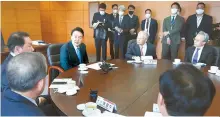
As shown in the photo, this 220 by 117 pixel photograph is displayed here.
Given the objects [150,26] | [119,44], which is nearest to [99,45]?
[119,44]

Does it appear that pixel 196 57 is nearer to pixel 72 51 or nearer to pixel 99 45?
pixel 72 51

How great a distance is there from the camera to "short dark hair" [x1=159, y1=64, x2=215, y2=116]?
922mm

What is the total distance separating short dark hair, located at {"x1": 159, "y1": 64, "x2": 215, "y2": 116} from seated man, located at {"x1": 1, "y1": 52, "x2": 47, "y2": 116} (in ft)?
2.23

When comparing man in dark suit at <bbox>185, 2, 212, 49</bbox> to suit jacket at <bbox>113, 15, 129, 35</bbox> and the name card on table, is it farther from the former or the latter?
the name card on table

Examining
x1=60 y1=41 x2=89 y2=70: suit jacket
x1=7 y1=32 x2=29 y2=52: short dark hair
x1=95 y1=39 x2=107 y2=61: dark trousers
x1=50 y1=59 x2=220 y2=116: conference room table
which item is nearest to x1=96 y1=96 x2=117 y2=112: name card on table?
x1=50 y1=59 x2=220 y2=116: conference room table

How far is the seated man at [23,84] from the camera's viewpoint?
1.11 m

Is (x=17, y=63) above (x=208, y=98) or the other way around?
above

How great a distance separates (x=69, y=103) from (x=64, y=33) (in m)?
6.76

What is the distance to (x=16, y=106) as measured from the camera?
3.62 ft

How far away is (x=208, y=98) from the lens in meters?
0.95

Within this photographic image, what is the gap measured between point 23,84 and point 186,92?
843 mm

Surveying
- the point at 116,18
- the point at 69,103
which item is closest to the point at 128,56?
the point at 69,103

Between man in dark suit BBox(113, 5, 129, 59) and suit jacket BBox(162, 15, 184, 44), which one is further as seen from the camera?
man in dark suit BBox(113, 5, 129, 59)

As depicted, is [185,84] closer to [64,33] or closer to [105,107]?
[105,107]
